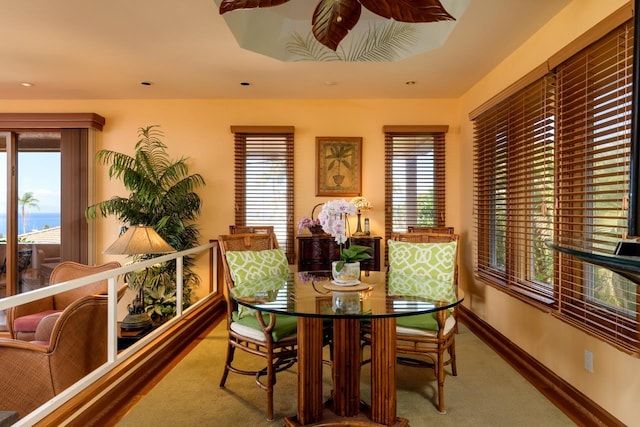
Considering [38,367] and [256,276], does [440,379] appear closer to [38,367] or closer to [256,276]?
[256,276]

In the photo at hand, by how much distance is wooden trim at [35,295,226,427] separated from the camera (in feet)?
6.27

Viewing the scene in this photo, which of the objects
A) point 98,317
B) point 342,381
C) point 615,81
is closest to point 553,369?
point 342,381

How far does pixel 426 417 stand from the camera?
2.13m

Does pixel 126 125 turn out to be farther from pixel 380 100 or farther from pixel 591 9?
pixel 591 9

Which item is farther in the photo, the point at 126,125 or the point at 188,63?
the point at 126,125

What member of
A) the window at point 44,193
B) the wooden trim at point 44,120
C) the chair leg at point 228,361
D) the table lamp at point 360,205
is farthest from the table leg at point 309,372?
the wooden trim at point 44,120

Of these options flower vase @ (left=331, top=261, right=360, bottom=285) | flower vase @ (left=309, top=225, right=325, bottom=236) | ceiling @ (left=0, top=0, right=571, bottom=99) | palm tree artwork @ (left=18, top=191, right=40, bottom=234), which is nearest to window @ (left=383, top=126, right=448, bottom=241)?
ceiling @ (left=0, top=0, right=571, bottom=99)

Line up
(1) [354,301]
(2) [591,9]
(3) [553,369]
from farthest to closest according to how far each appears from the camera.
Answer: (3) [553,369]
(2) [591,9]
(1) [354,301]

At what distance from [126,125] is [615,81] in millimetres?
4680

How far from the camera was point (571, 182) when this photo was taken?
2.31 metres

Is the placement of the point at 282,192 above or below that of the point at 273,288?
above

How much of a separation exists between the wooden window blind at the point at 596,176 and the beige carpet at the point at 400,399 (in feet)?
2.07

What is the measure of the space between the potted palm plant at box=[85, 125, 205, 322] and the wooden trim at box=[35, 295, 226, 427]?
2.24ft

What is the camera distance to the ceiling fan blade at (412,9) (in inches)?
76.2
